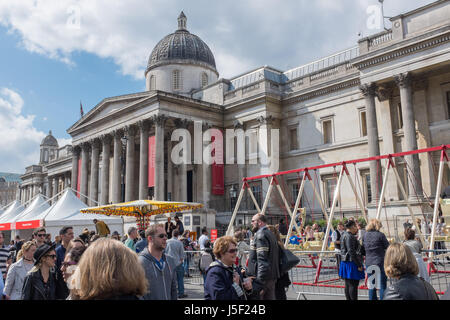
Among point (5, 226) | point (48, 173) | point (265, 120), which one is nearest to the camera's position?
point (5, 226)

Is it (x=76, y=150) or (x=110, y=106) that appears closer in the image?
(x=110, y=106)

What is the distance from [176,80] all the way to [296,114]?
48.3ft

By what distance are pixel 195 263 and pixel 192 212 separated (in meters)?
14.5

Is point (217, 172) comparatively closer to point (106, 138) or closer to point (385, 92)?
point (106, 138)

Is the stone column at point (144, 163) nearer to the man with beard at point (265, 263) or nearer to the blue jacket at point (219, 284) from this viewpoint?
the man with beard at point (265, 263)

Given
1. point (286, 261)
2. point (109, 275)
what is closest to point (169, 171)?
point (286, 261)

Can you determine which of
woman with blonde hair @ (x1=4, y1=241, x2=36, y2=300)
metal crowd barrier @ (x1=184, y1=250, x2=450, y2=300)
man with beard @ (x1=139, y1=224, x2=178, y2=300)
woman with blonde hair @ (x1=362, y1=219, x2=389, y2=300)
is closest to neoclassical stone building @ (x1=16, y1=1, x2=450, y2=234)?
metal crowd barrier @ (x1=184, y1=250, x2=450, y2=300)

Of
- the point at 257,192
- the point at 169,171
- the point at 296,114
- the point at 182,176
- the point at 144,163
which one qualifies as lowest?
the point at 257,192

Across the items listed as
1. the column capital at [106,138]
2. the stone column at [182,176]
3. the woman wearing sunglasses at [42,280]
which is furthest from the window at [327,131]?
the woman wearing sunglasses at [42,280]

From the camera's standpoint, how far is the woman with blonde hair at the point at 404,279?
3.53 m

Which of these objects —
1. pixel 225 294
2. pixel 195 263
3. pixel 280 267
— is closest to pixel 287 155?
pixel 195 263

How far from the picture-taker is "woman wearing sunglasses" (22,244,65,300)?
4.88 meters

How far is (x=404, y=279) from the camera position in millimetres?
3703
